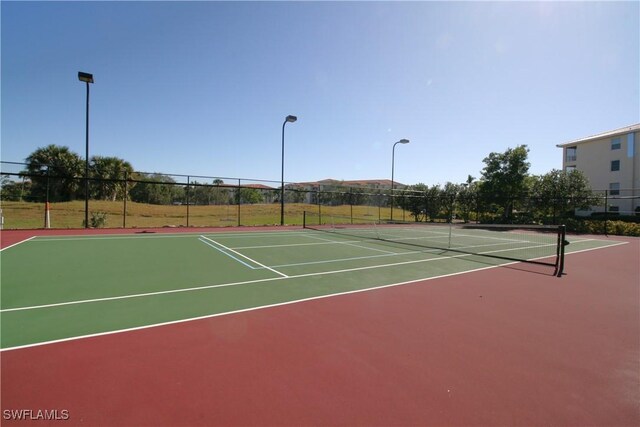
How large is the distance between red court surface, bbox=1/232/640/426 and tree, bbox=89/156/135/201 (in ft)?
82.4

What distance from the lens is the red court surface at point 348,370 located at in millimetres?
Answer: 2594

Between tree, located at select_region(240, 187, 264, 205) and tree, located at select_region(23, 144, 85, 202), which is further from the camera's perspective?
tree, located at select_region(23, 144, 85, 202)

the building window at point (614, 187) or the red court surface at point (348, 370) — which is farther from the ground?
the building window at point (614, 187)

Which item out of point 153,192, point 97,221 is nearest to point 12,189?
point 97,221

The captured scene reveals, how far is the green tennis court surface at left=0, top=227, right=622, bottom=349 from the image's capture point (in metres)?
4.50

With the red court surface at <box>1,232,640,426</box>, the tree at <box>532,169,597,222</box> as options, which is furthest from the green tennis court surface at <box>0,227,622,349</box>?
the tree at <box>532,169,597,222</box>

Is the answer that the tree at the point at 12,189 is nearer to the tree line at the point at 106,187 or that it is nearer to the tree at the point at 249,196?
the tree line at the point at 106,187

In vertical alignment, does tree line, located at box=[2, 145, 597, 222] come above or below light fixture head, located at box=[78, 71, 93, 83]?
below

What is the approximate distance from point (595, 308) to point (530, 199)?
25949mm

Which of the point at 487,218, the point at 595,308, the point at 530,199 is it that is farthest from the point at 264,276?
the point at 487,218

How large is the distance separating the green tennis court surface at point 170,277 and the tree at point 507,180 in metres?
18.7

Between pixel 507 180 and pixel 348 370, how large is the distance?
31784mm

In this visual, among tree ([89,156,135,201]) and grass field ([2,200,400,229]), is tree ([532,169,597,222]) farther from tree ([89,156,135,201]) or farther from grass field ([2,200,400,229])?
tree ([89,156,135,201])

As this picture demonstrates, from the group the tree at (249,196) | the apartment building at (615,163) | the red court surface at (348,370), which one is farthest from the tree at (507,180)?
the red court surface at (348,370)
